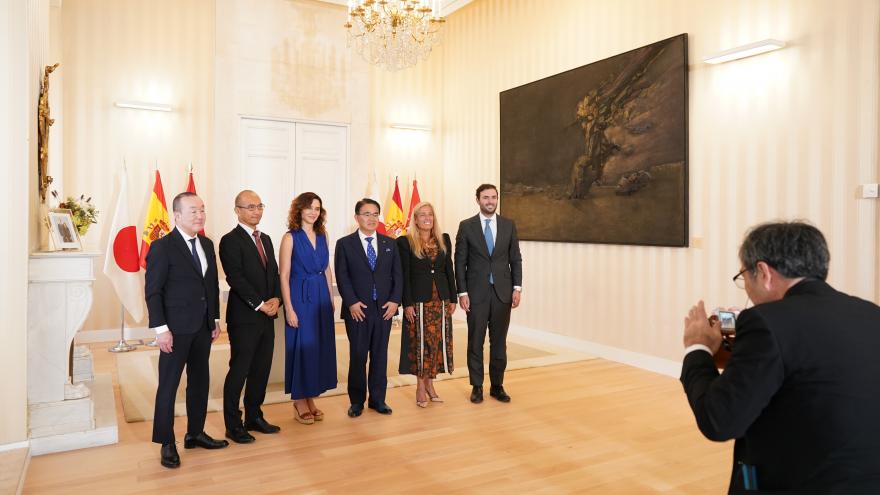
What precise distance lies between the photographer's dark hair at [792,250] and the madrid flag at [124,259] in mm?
6806

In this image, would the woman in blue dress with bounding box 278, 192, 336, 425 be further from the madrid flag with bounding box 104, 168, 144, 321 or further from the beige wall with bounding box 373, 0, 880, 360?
the madrid flag with bounding box 104, 168, 144, 321

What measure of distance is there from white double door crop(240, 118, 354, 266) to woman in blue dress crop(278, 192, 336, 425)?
170 inches

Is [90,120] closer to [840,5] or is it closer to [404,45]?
[404,45]

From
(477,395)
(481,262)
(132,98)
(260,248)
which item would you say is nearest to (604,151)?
(481,262)

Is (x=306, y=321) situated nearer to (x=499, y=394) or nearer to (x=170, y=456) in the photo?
(x=170, y=456)

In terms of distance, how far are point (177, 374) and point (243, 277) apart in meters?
0.69

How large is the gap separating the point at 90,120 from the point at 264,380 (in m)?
5.03

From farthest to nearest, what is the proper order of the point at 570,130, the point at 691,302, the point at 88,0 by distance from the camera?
the point at 88,0 → the point at 570,130 → the point at 691,302

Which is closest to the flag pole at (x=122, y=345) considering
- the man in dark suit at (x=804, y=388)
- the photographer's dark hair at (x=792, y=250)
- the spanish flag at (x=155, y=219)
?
the spanish flag at (x=155, y=219)

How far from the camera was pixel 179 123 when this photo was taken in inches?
310

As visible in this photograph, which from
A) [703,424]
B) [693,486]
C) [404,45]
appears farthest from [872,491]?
[404,45]

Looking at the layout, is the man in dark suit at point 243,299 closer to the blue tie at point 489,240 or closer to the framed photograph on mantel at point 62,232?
the framed photograph on mantel at point 62,232

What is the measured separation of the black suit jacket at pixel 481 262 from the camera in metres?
4.90

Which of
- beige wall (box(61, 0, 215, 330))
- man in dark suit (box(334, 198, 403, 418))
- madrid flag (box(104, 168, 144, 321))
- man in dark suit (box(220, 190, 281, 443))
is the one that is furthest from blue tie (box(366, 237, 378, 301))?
beige wall (box(61, 0, 215, 330))
